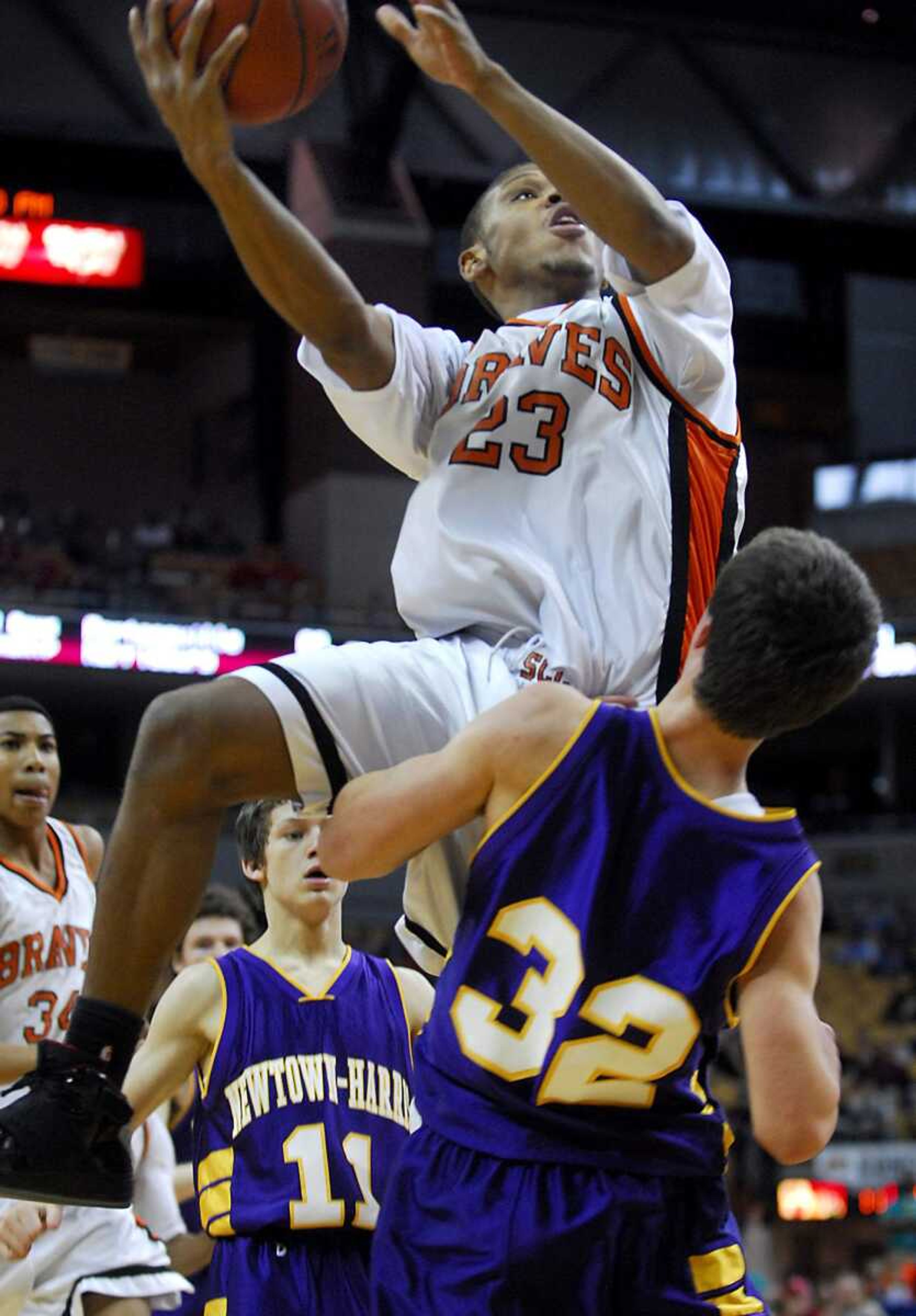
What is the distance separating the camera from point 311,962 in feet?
15.2

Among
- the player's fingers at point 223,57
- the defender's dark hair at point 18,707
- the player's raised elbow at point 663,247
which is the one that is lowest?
the defender's dark hair at point 18,707

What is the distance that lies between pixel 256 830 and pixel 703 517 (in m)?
1.82

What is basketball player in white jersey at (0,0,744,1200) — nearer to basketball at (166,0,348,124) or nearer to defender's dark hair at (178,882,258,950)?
basketball at (166,0,348,124)

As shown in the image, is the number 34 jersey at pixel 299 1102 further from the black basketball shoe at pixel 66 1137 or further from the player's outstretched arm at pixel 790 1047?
the player's outstretched arm at pixel 790 1047

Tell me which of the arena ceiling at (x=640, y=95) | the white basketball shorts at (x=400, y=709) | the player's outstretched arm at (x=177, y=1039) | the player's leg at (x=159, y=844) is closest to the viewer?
the player's leg at (x=159, y=844)

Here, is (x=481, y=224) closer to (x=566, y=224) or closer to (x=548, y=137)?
(x=566, y=224)

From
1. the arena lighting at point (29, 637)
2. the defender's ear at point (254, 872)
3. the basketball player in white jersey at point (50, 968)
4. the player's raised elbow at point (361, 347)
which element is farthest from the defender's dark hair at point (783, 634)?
the arena lighting at point (29, 637)

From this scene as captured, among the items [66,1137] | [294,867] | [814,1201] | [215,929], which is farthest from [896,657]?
[66,1137]

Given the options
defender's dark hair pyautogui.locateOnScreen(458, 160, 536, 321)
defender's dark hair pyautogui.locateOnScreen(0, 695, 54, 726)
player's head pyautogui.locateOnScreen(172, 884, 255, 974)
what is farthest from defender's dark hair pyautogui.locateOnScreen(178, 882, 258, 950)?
defender's dark hair pyautogui.locateOnScreen(458, 160, 536, 321)

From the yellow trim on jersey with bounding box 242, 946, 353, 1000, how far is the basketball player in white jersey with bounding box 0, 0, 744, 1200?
3.97 ft

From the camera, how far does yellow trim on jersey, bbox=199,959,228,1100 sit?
438 centimetres

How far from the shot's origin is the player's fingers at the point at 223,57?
289 centimetres

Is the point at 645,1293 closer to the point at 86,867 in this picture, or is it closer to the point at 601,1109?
the point at 601,1109

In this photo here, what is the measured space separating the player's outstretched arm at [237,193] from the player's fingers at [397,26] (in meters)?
0.23
